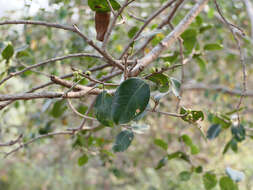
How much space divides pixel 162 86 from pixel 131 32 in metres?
0.63

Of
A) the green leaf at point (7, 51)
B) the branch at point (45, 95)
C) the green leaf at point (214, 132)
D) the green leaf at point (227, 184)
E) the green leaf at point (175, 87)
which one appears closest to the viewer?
the branch at point (45, 95)

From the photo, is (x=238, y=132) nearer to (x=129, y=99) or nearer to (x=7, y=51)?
(x=129, y=99)

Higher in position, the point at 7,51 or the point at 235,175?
the point at 7,51

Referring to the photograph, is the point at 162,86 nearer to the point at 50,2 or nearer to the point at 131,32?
the point at 131,32

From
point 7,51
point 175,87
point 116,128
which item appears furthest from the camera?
point 116,128

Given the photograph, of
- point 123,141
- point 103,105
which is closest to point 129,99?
point 103,105

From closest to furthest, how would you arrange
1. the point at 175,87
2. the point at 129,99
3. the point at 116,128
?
the point at 129,99 → the point at 175,87 → the point at 116,128

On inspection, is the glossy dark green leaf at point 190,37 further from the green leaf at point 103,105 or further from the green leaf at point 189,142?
the green leaf at point 103,105

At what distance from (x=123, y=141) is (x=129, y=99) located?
1.45 ft

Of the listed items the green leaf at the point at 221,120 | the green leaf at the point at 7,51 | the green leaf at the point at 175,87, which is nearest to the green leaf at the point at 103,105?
the green leaf at the point at 175,87

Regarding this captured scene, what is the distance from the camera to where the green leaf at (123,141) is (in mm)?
941

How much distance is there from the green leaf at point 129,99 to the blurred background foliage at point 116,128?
0.69 ft

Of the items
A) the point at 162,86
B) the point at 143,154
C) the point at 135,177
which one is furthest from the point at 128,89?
the point at 135,177

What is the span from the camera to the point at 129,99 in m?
0.54
